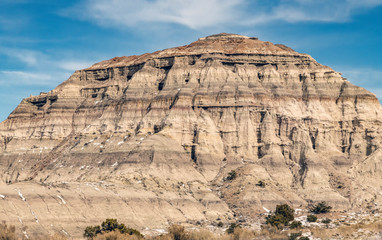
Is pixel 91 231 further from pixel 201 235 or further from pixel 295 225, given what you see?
pixel 295 225

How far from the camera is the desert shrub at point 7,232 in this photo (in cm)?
9163

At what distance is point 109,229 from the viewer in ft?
336

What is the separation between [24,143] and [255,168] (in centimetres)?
5488

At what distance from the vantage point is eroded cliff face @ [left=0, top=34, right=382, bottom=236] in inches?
5079

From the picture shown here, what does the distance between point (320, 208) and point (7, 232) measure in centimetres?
5387

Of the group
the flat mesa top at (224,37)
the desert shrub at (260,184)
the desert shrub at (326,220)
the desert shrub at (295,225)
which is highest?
the flat mesa top at (224,37)

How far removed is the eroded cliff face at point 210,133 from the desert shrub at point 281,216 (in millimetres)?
4786

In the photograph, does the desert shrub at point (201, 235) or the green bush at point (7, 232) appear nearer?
the green bush at point (7, 232)

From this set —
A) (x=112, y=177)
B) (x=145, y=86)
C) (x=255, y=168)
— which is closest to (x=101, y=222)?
(x=112, y=177)

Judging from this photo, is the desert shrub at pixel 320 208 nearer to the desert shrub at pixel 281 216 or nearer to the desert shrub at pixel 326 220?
the desert shrub at pixel 326 220

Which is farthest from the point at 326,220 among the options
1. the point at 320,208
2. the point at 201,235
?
the point at 201,235

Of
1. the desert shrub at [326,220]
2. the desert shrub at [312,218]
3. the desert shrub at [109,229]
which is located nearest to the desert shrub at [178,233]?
the desert shrub at [109,229]

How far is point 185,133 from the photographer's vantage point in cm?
14175

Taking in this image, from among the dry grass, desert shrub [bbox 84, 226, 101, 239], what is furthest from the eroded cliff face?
the dry grass
